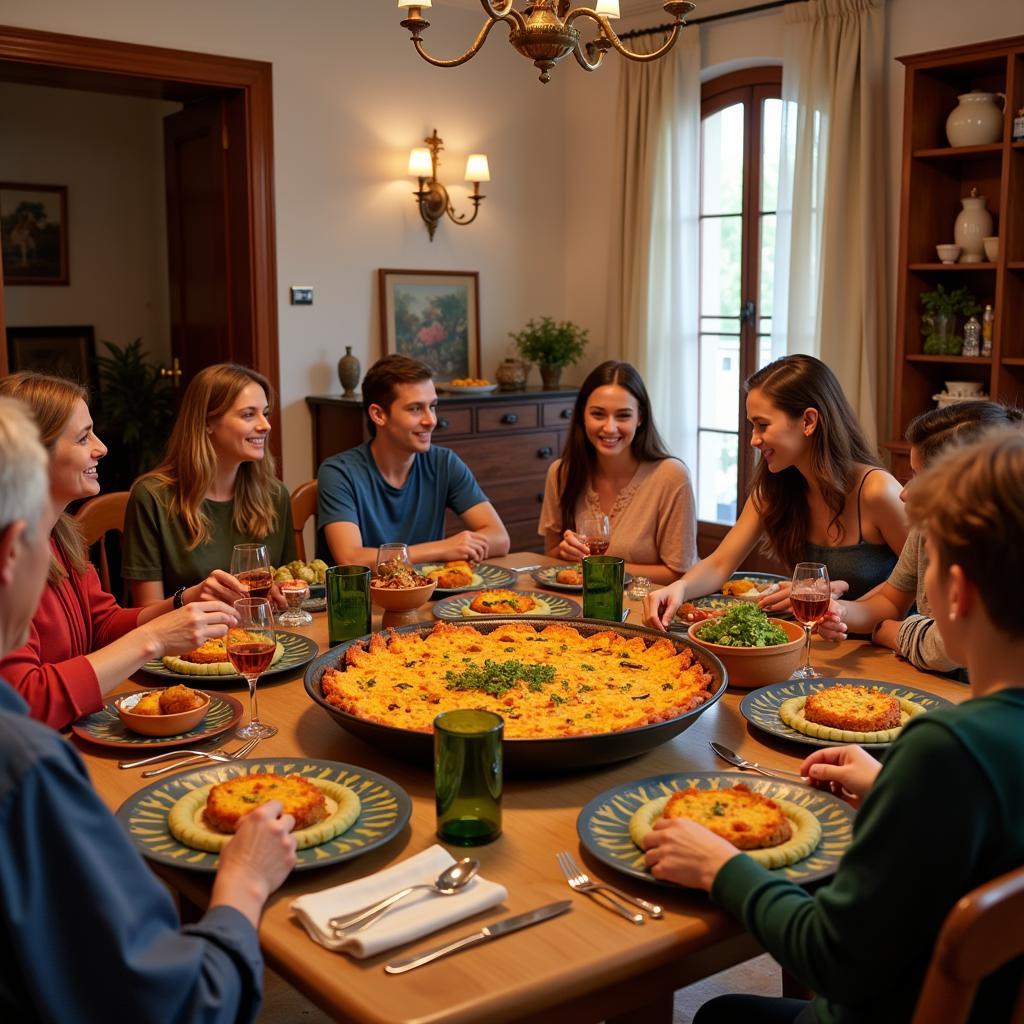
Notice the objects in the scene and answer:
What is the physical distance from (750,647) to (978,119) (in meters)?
3.28

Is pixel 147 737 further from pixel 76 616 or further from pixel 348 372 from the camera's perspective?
pixel 348 372

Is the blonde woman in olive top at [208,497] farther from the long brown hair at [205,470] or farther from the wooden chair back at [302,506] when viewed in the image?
the wooden chair back at [302,506]

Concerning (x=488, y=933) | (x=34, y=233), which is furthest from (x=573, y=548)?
(x=34, y=233)

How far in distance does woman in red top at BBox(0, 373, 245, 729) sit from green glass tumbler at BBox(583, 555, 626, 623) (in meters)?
0.66

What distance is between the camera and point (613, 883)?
129 centimetres

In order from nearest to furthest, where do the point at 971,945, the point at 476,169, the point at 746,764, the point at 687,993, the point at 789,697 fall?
the point at 971,945 → the point at 746,764 → the point at 789,697 → the point at 687,993 → the point at 476,169

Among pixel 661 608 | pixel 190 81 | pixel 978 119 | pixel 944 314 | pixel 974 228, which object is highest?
pixel 190 81

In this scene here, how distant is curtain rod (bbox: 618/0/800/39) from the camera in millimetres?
5219

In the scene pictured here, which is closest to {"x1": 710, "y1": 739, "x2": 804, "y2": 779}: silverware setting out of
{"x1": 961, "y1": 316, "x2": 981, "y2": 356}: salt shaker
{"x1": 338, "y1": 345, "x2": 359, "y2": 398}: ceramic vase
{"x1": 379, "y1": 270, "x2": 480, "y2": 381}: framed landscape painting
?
{"x1": 961, "y1": 316, "x2": 981, "y2": 356}: salt shaker

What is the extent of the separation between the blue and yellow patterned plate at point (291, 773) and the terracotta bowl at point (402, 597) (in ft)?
2.42

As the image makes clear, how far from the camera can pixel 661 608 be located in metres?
2.26

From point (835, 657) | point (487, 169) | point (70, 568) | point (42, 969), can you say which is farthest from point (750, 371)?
point (42, 969)

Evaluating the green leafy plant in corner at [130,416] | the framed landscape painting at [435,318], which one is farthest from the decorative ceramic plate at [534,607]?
the green leafy plant in corner at [130,416]

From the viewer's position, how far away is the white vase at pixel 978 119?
4.35 m
